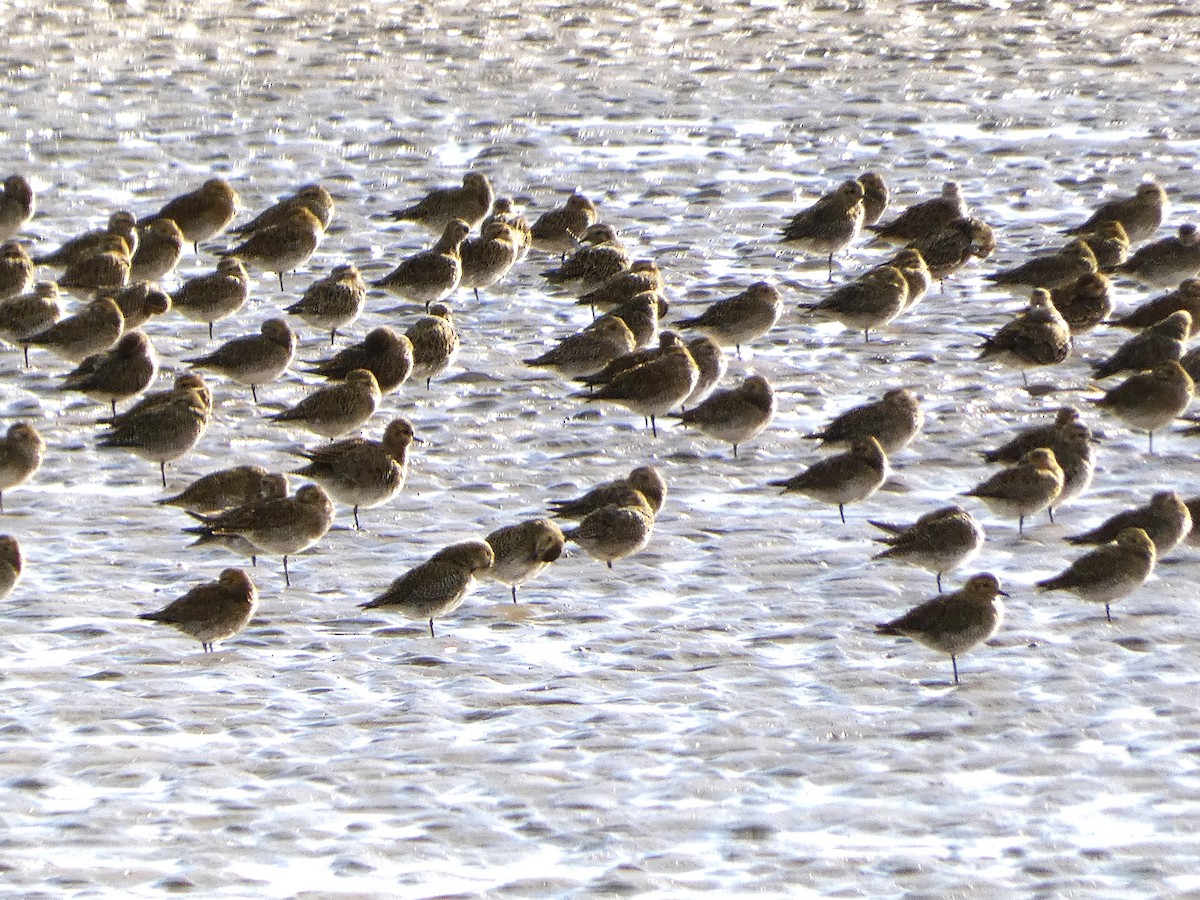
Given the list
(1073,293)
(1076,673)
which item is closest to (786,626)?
(1076,673)

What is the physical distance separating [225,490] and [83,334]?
9.82ft

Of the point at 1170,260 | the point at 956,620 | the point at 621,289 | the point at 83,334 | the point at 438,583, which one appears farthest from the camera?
the point at 1170,260

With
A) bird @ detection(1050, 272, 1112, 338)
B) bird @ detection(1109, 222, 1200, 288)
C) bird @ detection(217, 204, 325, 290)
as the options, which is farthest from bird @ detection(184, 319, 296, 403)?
bird @ detection(1109, 222, 1200, 288)

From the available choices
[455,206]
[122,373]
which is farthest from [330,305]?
[455,206]

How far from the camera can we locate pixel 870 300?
46.9ft

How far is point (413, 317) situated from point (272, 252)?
126 centimetres

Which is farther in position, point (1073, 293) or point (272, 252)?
point (272, 252)

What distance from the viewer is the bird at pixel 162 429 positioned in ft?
39.0

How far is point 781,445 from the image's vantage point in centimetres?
1255

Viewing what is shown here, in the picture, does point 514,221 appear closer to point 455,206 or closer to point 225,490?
point 455,206

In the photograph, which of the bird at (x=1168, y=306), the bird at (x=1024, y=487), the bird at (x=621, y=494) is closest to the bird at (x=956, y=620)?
the bird at (x=1024, y=487)

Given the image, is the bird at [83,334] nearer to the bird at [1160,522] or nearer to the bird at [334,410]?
the bird at [334,410]

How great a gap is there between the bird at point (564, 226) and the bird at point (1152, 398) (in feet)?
16.3

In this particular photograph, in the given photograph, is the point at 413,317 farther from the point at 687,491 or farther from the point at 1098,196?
the point at 1098,196
